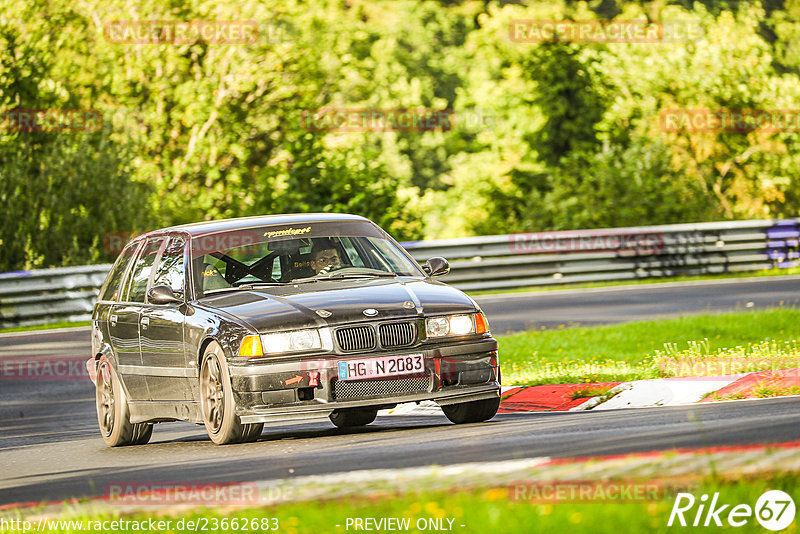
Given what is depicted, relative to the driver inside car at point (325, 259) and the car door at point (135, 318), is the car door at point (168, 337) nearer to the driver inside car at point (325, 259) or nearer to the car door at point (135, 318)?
the car door at point (135, 318)

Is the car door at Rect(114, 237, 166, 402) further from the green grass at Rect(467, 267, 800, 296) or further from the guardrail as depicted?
the green grass at Rect(467, 267, 800, 296)

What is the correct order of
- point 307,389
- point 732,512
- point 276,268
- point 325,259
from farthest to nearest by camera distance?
point 325,259, point 276,268, point 307,389, point 732,512

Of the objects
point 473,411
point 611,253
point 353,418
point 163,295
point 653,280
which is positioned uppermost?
point 163,295

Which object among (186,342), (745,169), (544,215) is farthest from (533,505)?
(745,169)

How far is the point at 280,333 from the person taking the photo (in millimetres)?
8844

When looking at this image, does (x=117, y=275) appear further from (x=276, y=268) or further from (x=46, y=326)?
(x=46, y=326)

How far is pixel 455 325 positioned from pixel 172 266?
2523 mm

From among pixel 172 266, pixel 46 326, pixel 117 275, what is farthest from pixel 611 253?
pixel 172 266

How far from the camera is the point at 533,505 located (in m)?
5.42

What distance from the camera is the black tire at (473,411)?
9.67 metres

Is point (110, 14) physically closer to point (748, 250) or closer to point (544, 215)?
point (544, 215)

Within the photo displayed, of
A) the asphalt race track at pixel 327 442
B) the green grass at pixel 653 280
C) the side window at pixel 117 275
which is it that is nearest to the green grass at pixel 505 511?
the asphalt race track at pixel 327 442

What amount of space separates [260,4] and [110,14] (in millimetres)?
4307

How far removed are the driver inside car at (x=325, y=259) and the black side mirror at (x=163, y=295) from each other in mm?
1049
